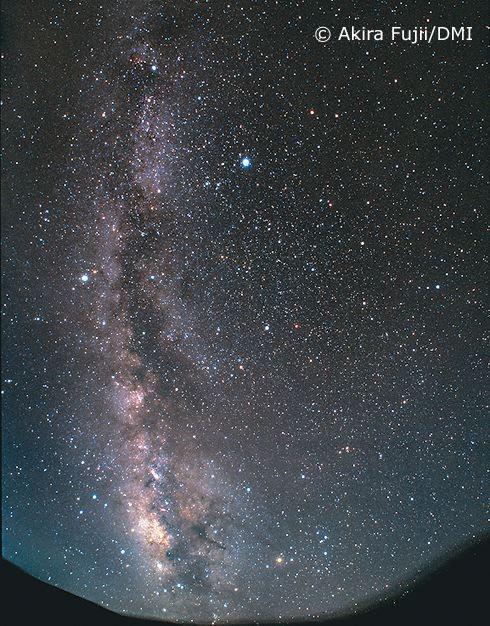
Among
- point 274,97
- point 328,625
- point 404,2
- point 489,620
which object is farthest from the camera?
point 489,620

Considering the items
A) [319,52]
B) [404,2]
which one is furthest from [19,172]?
[404,2]

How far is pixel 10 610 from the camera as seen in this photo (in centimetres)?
384

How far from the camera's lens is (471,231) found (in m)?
3.02

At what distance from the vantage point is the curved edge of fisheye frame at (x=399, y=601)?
156 inches

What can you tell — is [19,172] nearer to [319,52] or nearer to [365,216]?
[319,52]

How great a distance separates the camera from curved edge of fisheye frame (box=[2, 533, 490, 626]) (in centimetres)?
397

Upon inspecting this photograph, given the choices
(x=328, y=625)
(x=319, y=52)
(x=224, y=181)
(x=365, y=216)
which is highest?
(x=319, y=52)

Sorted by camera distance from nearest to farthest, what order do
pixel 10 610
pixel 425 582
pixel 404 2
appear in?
pixel 404 2
pixel 10 610
pixel 425 582

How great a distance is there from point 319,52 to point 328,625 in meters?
6.54

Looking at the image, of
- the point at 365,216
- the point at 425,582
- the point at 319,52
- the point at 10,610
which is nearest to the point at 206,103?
the point at 319,52

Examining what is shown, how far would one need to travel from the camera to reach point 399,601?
19.4 ft

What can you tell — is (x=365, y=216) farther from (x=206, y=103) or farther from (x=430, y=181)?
(x=206, y=103)

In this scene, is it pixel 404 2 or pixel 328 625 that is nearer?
pixel 404 2

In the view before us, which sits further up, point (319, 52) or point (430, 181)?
point (319, 52)
